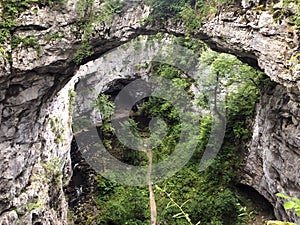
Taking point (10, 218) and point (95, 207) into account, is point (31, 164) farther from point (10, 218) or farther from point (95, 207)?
point (95, 207)

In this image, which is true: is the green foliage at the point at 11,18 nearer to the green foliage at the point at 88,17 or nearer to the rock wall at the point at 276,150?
the green foliage at the point at 88,17

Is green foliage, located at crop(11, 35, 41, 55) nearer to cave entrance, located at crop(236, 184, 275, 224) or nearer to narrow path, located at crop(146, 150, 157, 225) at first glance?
narrow path, located at crop(146, 150, 157, 225)

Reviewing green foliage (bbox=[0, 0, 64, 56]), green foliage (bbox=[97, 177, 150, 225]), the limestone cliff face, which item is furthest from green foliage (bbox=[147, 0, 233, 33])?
green foliage (bbox=[97, 177, 150, 225])

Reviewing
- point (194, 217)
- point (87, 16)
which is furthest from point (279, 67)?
point (194, 217)

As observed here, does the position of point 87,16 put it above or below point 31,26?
above

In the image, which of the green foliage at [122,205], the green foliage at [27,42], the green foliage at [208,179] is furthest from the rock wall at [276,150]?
the green foliage at [27,42]

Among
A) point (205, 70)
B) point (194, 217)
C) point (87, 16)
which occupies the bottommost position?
point (194, 217)

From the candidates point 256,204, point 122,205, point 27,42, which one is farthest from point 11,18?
point 256,204

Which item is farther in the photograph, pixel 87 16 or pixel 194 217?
pixel 194 217
